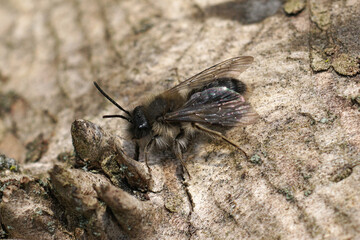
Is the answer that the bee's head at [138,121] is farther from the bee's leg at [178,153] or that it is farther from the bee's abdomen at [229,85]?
the bee's abdomen at [229,85]

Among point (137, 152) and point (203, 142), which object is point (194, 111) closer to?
point (203, 142)

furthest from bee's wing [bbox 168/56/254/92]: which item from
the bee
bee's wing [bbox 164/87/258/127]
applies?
Result: bee's wing [bbox 164/87/258/127]

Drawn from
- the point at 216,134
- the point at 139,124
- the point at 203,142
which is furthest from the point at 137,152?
the point at 216,134

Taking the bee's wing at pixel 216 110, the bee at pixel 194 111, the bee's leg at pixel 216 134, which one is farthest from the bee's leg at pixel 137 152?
the bee's leg at pixel 216 134

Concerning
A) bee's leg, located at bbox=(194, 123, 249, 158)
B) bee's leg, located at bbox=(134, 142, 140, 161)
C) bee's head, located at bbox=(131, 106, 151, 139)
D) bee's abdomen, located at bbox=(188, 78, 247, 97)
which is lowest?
bee's leg, located at bbox=(134, 142, 140, 161)

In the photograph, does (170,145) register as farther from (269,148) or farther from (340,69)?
(340,69)

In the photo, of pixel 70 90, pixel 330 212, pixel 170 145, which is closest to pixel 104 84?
pixel 70 90

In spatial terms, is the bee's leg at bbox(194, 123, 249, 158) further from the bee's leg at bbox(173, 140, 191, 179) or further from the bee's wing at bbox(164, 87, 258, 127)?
the bee's leg at bbox(173, 140, 191, 179)
